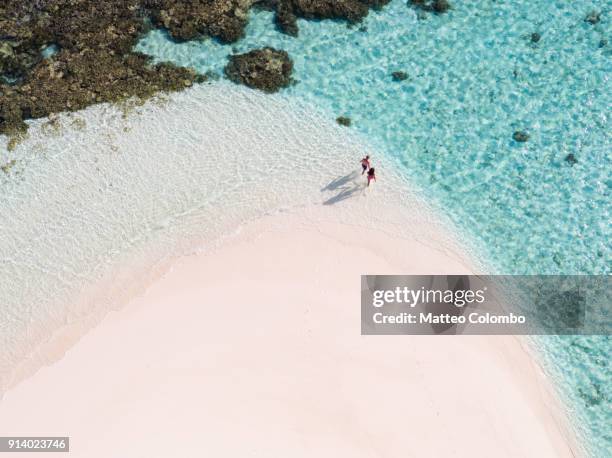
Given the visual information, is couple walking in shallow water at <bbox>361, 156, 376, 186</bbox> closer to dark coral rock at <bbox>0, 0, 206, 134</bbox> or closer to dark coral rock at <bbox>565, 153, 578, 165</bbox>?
dark coral rock at <bbox>565, 153, 578, 165</bbox>

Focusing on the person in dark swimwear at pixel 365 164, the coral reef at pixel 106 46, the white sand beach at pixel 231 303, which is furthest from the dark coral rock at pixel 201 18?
the person in dark swimwear at pixel 365 164

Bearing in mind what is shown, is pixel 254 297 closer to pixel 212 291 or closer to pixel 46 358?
pixel 212 291

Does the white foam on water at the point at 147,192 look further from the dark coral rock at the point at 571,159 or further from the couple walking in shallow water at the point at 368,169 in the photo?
the dark coral rock at the point at 571,159

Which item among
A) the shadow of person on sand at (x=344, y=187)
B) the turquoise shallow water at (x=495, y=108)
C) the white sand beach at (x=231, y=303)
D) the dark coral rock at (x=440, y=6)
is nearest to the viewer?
the white sand beach at (x=231, y=303)

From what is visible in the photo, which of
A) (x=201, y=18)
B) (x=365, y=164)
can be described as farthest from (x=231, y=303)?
(x=201, y=18)

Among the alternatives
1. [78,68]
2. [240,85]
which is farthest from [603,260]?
[78,68]
